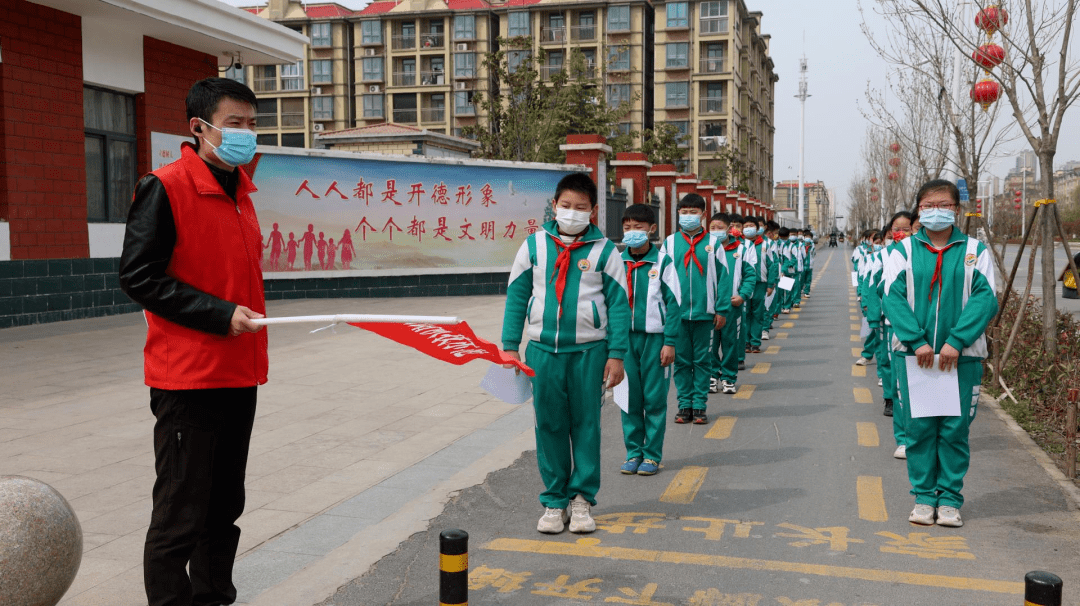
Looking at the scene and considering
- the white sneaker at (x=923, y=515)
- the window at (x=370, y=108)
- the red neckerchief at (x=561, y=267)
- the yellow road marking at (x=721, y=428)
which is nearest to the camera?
the red neckerchief at (x=561, y=267)

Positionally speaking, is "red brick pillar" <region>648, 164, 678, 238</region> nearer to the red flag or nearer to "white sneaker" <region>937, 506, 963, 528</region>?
"white sneaker" <region>937, 506, 963, 528</region>

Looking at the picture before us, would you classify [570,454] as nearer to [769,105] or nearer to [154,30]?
[154,30]

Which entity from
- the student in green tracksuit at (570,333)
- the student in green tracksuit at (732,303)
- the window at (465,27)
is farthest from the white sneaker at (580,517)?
the window at (465,27)

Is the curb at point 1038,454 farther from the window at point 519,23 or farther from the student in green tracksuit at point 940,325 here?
the window at point 519,23

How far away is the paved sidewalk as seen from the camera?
447 cm

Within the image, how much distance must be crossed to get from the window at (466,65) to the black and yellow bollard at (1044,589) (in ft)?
209

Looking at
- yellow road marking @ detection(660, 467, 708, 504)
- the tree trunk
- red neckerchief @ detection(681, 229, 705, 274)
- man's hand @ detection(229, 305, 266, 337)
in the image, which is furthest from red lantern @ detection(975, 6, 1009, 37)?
man's hand @ detection(229, 305, 266, 337)

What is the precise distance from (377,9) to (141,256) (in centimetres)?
6753

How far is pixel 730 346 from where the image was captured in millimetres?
9477

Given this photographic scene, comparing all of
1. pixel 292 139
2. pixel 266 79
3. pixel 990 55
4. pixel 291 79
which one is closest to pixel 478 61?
pixel 291 79

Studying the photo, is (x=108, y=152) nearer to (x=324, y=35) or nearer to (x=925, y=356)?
(x=925, y=356)

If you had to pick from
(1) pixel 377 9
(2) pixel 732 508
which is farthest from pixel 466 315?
(1) pixel 377 9

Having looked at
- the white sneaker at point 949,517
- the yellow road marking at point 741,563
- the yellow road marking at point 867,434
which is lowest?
the yellow road marking at point 867,434

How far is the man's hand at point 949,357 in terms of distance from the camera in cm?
499
